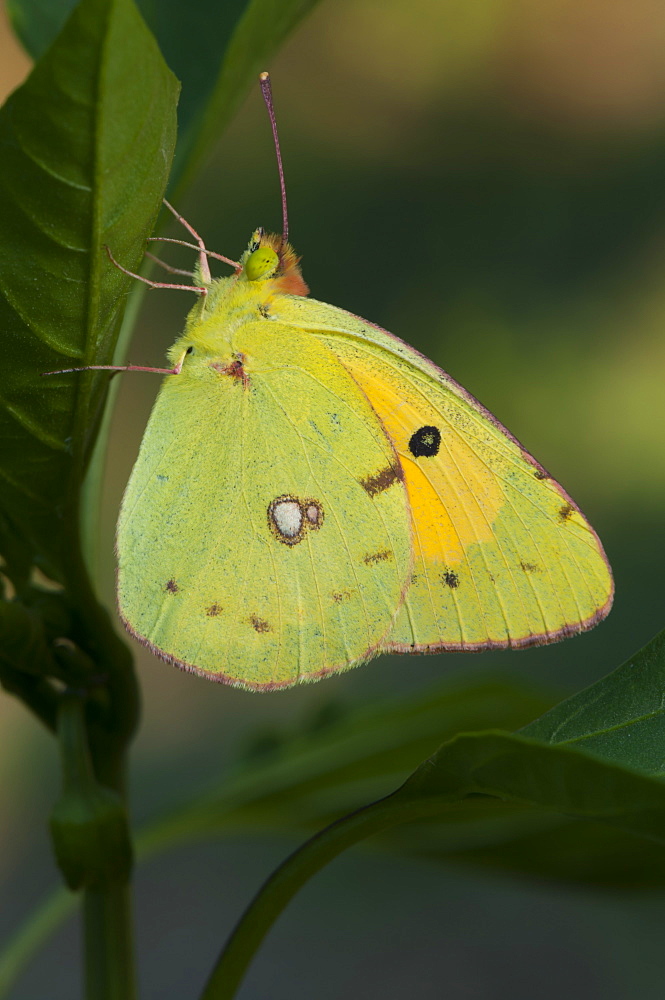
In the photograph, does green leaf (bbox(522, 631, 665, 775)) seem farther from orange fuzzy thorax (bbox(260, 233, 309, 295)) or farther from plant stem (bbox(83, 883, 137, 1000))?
orange fuzzy thorax (bbox(260, 233, 309, 295))

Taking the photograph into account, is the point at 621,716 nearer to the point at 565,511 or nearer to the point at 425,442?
the point at 565,511

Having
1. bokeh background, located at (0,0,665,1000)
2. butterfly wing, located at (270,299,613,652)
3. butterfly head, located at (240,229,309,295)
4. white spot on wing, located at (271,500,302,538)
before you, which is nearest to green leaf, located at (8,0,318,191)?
butterfly head, located at (240,229,309,295)

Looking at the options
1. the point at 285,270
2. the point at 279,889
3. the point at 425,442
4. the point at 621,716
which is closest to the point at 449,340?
the point at 285,270

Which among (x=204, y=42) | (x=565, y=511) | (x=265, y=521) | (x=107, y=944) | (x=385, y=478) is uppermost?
(x=204, y=42)

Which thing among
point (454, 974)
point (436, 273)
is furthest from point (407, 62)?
point (454, 974)

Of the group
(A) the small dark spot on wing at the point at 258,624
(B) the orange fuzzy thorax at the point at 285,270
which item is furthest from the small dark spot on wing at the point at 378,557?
(B) the orange fuzzy thorax at the point at 285,270

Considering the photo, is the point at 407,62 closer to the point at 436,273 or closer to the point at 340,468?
the point at 436,273

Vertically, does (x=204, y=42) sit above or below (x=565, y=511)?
above
